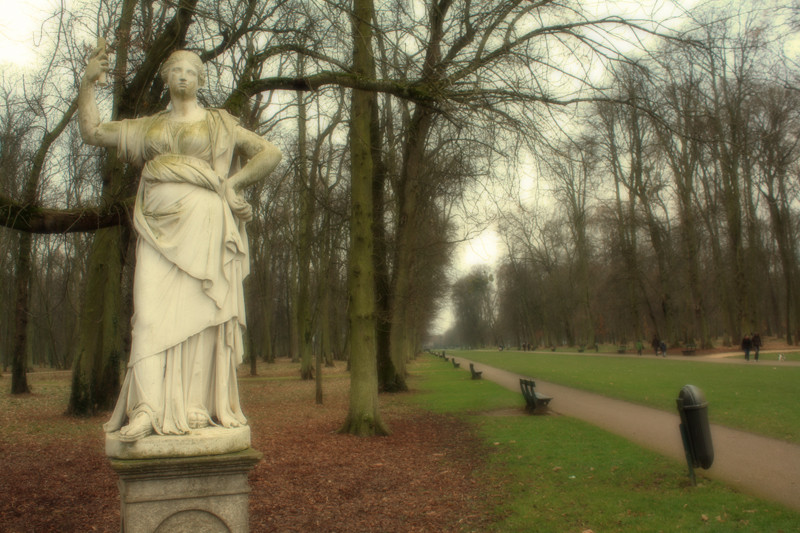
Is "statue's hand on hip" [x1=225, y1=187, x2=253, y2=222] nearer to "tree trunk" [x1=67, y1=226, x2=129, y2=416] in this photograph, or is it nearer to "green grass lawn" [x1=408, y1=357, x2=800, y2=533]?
"green grass lawn" [x1=408, y1=357, x2=800, y2=533]

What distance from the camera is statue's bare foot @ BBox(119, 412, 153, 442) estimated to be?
318cm

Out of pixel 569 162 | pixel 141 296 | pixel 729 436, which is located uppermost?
pixel 569 162

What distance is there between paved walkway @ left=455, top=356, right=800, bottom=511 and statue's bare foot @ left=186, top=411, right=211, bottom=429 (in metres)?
5.62

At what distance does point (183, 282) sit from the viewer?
A: 357 cm

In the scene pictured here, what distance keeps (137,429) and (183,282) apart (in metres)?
0.82

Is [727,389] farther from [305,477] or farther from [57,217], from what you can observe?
[57,217]

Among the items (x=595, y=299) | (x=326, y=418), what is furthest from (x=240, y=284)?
(x=595, y=299)

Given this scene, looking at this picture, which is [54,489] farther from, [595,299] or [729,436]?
[595,299]

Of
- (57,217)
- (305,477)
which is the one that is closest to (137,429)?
(57,217)

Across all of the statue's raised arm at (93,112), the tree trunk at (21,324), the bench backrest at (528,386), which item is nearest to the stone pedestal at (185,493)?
the statue's raised arm at (93,112)

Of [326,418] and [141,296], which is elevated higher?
A: [141,296]

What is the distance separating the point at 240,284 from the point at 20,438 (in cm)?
880

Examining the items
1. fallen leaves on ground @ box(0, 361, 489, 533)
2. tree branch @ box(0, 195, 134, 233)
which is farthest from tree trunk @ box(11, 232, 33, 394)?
tree branch @ box(0, 195, 134, 233)

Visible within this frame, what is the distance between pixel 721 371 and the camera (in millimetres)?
22688
